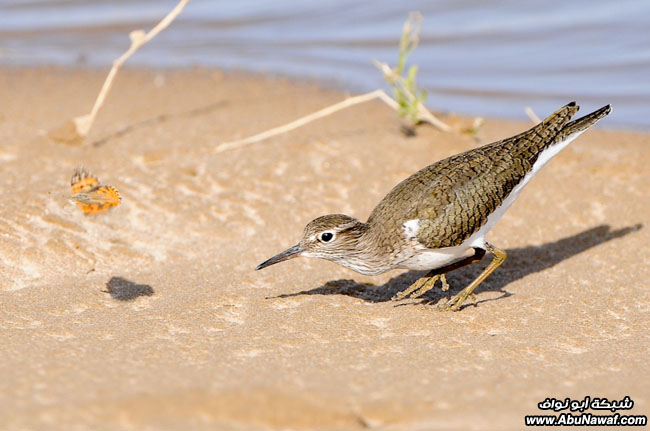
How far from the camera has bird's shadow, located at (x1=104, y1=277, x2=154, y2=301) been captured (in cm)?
598

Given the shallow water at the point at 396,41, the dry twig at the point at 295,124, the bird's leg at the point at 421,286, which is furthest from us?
the shallow water at the point at 396,41

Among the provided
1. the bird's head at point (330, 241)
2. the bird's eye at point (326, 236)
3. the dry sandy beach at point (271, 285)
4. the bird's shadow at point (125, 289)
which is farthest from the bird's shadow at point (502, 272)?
the bird's shadow at point (125, 289)

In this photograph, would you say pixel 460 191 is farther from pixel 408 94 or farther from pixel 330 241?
pixel 408 94

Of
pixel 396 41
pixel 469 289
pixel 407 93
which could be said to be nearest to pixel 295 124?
pixel 407 93

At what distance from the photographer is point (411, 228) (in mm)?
5875

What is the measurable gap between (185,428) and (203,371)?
2.19ft

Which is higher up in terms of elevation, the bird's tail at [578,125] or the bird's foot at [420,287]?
the bird's tail at [578,125]

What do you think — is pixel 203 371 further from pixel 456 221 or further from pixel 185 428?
pixel 456 221

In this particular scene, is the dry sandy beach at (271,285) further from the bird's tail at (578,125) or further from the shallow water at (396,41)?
the shallow water at (396,41)

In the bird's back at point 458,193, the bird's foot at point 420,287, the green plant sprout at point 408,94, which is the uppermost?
the green plant sprout at point 408,94

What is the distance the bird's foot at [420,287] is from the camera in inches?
245

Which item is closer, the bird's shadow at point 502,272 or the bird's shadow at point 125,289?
the bird's shadow at point 125,289

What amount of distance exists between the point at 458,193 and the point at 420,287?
2.82 feet

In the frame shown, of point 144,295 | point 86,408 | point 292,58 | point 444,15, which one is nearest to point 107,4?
point 292,58
